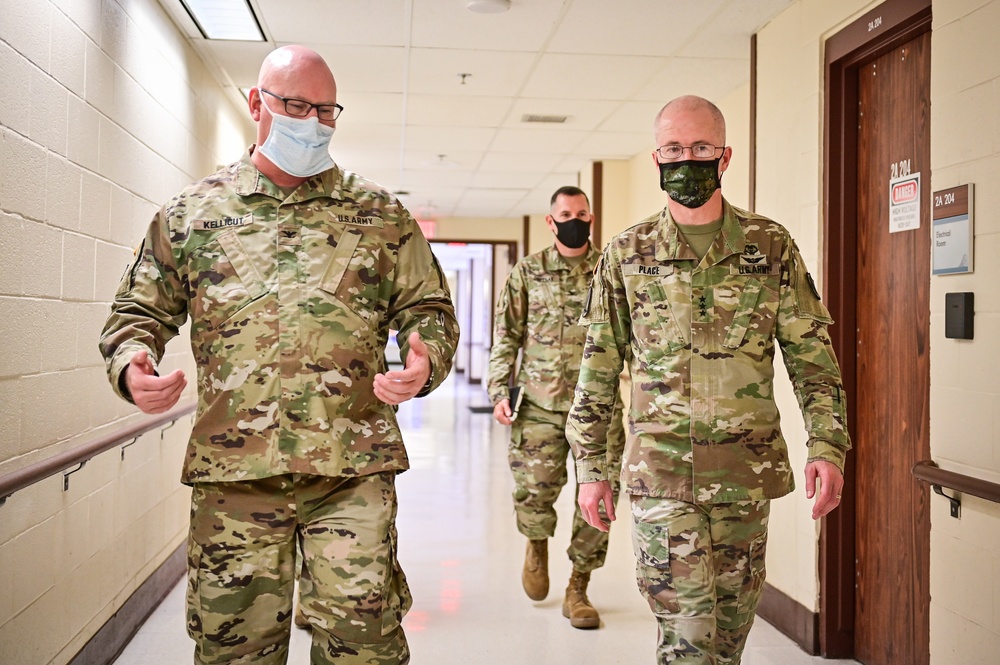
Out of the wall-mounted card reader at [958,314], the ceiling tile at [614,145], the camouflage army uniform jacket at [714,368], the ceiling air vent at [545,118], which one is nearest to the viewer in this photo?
the camouflage army uniform jacket at [714,368]

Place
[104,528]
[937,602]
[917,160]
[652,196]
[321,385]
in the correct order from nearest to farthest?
[321,385] → [937,602] → [917,160] → [104,528] → [652,196]

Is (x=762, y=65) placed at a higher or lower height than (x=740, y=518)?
higher

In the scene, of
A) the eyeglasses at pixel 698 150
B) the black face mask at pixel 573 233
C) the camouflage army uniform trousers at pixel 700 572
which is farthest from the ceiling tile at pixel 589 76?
the camouflage army uniform trousers at pixel 700 572

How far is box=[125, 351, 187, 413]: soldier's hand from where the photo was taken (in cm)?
164

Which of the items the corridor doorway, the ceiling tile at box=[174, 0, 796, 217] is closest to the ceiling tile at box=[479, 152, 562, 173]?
the ceiling tile at box=[174, 0, 796, 217]

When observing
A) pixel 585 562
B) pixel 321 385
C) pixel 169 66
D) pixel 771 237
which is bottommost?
pixel 585 562

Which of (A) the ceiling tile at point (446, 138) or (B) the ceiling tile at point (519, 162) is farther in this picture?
(B) the ceiling tile at point (519, 162)

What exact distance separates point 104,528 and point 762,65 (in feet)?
11.0

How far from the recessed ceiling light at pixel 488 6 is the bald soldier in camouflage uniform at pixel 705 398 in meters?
1.90

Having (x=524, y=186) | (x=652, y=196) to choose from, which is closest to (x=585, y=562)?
(x=652, y=196)

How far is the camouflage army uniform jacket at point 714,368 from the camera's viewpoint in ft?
6.67

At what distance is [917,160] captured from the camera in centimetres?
285

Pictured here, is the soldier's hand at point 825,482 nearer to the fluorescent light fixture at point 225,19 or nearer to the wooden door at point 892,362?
the wooden door at point 892,362

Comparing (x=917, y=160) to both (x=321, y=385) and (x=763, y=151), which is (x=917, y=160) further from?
(x=321, y=385)
